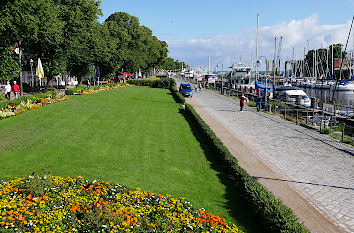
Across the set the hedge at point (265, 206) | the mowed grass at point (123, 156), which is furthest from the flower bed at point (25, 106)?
the hedge at point (265, 206)

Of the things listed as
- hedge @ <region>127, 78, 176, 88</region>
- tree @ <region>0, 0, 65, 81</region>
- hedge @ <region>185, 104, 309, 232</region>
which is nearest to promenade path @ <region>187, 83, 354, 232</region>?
hedge @ <region>185, 104, 309, 232</region>

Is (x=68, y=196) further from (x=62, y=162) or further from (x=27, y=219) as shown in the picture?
(x=62, y=162)

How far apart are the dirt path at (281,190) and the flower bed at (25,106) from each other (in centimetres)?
1299

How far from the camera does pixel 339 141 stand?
55.8 ft

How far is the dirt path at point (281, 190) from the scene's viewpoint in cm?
783

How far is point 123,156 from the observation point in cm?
1256

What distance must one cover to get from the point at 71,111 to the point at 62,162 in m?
10.9

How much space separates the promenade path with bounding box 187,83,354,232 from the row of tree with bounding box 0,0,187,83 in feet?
51.0

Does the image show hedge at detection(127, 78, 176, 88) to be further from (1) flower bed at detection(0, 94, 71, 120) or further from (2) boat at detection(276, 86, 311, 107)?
(1) flower bed at detection(0, 94, 71, 120)

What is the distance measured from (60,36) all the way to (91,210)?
2808cm

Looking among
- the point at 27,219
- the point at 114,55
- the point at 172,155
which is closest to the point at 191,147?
the point at 172,155

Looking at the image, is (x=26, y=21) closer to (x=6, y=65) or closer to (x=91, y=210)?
(x=6, y=65)

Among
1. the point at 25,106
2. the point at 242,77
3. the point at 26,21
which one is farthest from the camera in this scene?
the point at 242,77

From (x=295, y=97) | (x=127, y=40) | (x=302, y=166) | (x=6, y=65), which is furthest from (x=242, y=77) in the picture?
(x=302, y=166)
